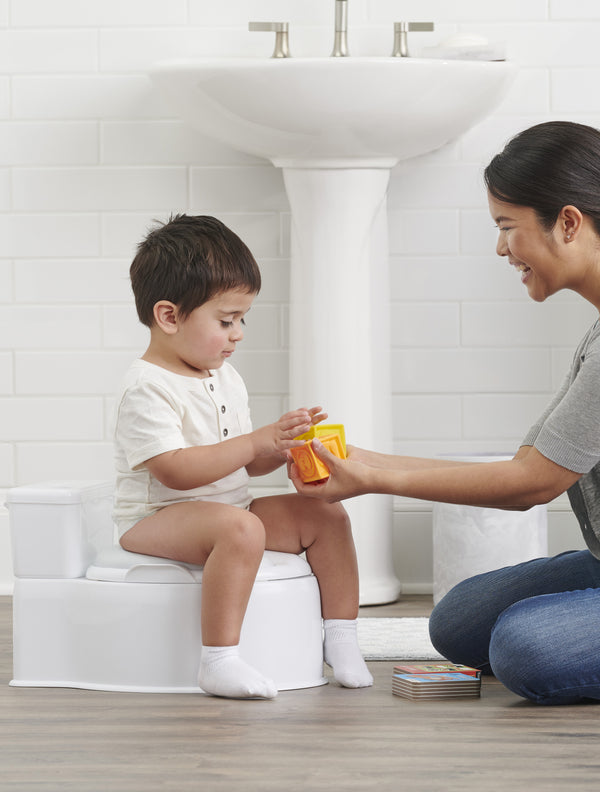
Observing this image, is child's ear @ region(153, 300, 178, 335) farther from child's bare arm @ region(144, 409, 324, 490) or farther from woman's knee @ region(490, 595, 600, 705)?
woman's knee @ region(490, 595, 600, 705)

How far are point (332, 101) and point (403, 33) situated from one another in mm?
473

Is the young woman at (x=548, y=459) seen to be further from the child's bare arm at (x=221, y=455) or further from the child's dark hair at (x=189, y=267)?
the child's dark hair at (x=189, y=267)

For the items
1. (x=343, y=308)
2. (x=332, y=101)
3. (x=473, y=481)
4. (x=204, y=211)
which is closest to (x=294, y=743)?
(x=473, y=481)

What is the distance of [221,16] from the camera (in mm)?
2877

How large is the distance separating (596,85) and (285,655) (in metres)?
1.79

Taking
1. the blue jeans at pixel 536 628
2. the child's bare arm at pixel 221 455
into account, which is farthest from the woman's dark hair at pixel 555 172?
the blue jeans at pixel 536 628

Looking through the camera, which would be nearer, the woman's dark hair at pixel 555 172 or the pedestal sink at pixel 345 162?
the woman's dark hair at pixel 555 172

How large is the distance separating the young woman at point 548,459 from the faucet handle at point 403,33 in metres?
1.08

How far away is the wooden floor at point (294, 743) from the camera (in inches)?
52.5

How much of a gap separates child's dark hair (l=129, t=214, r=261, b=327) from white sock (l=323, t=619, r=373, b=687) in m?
0.58

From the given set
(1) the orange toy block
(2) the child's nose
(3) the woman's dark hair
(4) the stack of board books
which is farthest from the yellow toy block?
(3) the woman's dark hair

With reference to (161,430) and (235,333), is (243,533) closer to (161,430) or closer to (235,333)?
(161,430)

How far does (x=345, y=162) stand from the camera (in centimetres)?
259

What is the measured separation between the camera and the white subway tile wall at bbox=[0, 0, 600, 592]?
2875 millimetres
